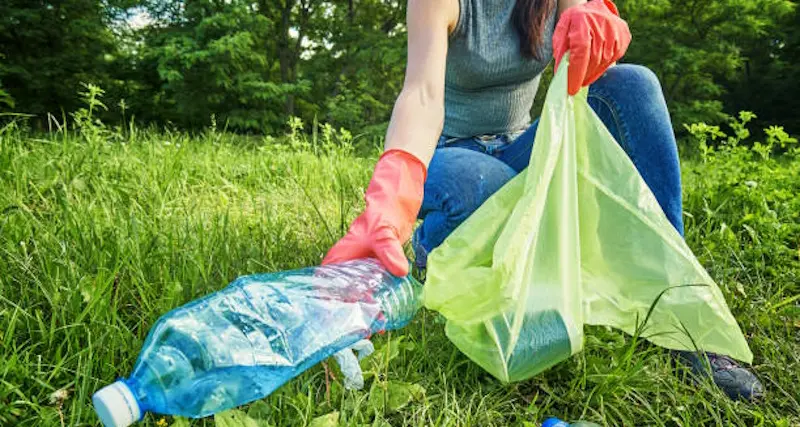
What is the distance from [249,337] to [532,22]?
1265 mm

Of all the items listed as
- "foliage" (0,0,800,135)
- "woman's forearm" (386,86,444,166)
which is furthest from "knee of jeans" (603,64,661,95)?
"foliage" (0,0,800,135)

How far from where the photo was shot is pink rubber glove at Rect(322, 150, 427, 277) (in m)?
1.16

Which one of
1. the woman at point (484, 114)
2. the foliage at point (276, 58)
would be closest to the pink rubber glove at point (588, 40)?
the woman at point (484, 114)

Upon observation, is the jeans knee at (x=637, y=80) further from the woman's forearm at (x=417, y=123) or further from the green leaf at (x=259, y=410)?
the green leaf at (x=259, y=410)

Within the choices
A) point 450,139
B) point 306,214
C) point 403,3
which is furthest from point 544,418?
point 403,3

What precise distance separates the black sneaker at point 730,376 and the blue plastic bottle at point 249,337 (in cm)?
84

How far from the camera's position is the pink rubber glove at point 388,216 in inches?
45.6

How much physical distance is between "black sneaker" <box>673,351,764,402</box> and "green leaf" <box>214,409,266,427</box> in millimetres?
1011

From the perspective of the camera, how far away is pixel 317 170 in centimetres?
318

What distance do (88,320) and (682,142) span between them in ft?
35.3

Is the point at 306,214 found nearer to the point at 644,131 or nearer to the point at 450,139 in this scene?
the point at 450,139

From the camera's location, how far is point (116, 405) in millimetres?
743

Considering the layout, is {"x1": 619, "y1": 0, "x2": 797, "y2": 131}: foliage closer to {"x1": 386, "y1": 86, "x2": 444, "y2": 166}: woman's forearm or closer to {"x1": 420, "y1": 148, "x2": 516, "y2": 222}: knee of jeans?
{"x1": 420, "y1": 148, "x2": 516, "y2": 222}: knee of jeans

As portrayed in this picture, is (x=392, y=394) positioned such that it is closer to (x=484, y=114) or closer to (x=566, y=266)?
(x=566, y=266)
